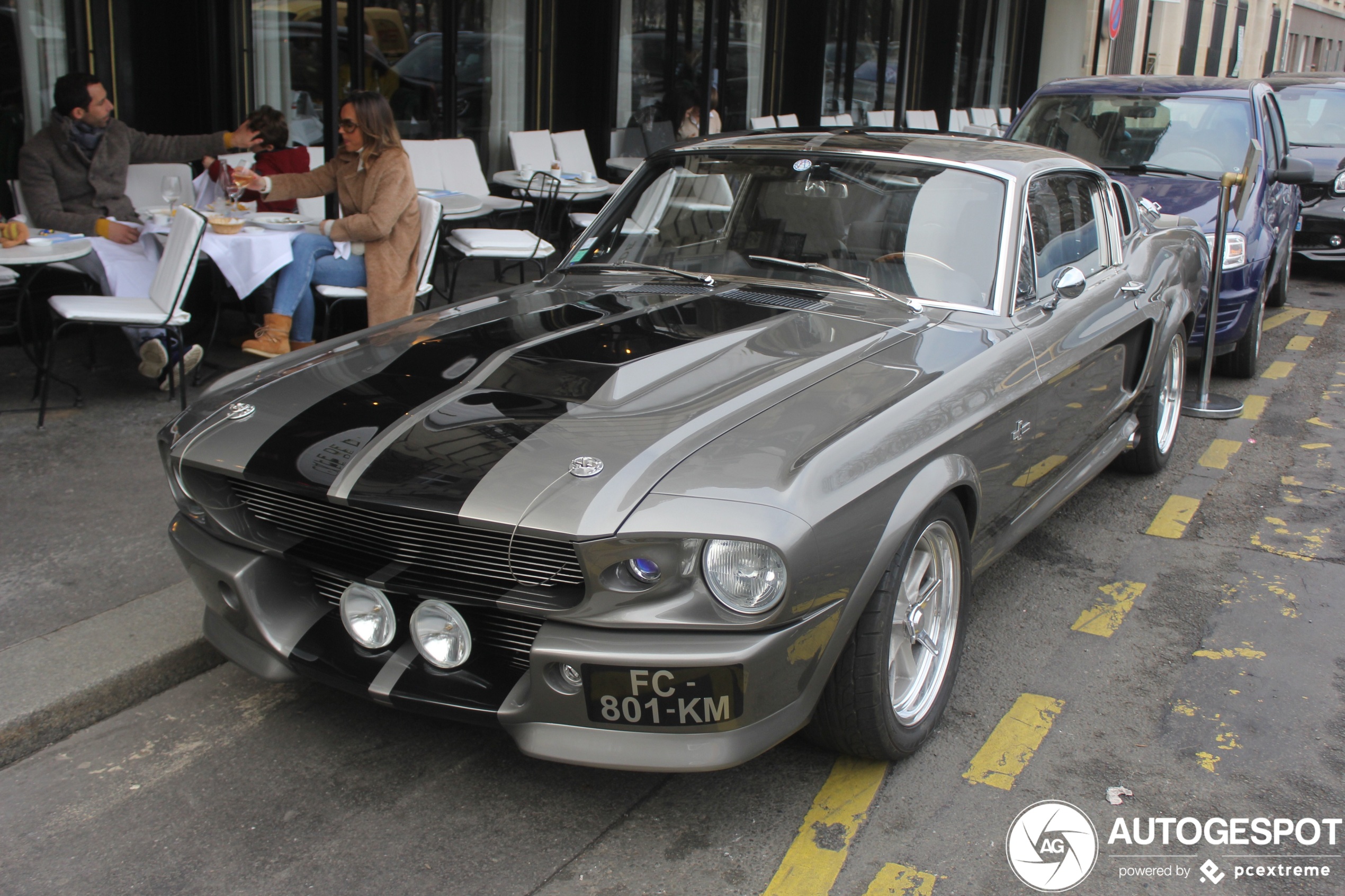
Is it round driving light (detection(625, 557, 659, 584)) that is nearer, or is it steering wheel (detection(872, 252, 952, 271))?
round driving light (detection(625, 557, 659, 584))

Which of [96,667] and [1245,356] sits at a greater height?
[1245,356]

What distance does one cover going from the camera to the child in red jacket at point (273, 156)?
292 inches

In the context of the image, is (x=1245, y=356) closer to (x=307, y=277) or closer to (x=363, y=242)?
(x=363, y=242)

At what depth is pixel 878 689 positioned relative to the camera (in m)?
2.82

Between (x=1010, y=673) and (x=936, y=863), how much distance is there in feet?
3.50

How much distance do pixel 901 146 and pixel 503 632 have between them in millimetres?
2446

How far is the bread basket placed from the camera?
20.7 ft

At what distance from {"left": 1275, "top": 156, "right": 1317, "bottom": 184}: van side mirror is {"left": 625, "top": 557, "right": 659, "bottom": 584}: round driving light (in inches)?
266

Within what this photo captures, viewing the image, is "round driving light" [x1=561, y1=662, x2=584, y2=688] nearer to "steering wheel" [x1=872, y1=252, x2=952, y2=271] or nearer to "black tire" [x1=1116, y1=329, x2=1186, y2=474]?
"steering wheel" [x1=872, y1=252, x2=952, y2=271]

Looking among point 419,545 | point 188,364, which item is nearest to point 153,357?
point 188,364

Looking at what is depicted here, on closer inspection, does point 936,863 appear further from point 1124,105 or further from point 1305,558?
point 1124,105

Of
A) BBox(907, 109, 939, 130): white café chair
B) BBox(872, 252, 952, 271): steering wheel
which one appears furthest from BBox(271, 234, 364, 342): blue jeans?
BBox(907, 109, 939, 130): white café chair

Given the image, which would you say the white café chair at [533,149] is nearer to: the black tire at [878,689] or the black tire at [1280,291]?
the black tire at [1280,291]

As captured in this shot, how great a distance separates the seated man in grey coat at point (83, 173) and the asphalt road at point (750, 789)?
3658mm
